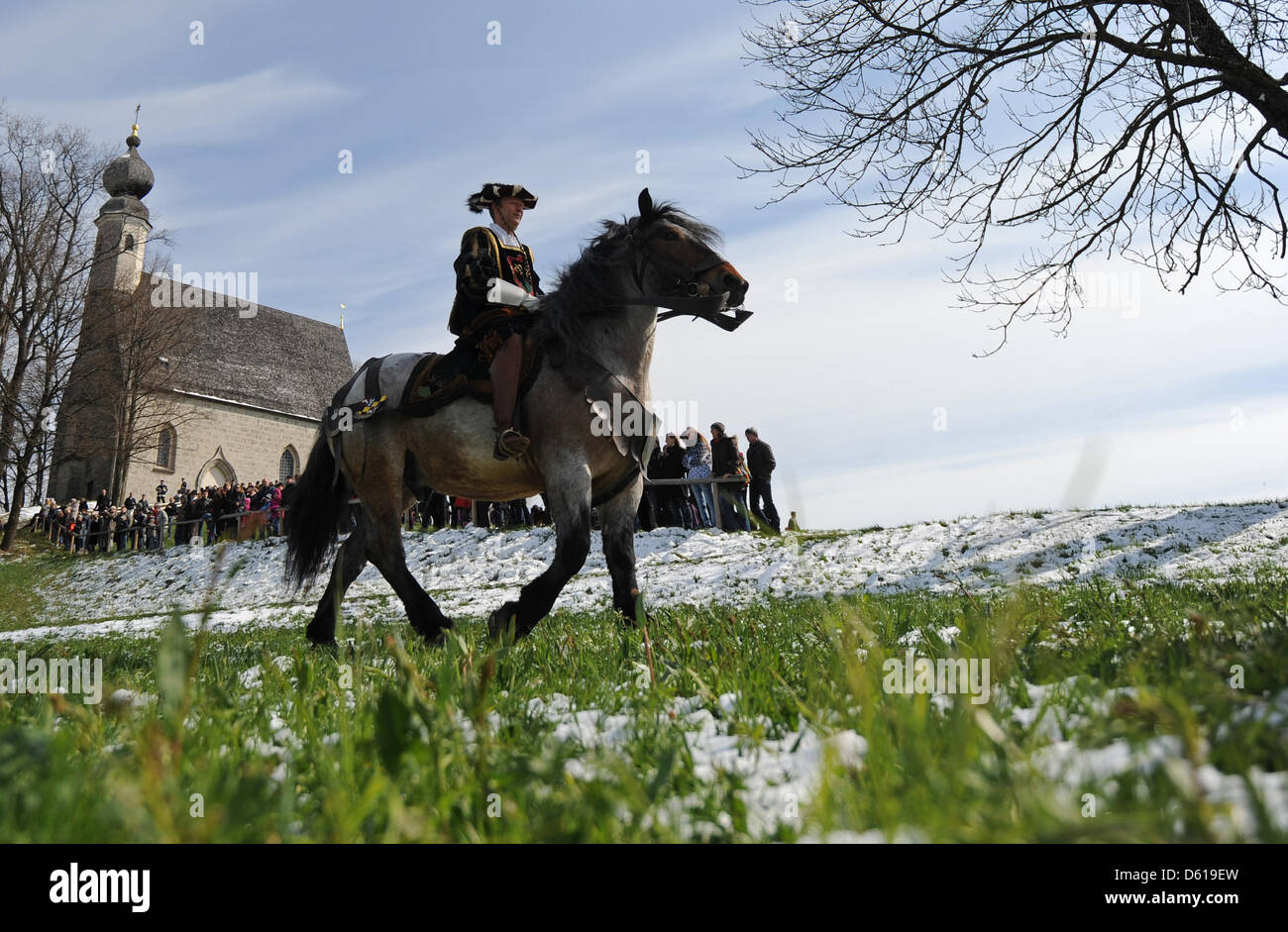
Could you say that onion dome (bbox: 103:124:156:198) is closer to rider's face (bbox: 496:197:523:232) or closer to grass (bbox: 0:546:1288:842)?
rider's face (bbox: 496:197:523:232)

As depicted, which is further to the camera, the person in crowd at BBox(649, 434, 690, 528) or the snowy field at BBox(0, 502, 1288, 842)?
the person in crowd at BBox(649, 434, 690, 528)

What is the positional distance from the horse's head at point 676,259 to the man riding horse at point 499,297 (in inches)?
34.0

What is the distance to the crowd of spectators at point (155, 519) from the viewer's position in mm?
29734

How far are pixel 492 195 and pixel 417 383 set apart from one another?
155cm

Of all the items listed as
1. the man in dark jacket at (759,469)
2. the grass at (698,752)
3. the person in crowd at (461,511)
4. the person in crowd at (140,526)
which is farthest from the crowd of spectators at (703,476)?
the person in crowd at (140,526)

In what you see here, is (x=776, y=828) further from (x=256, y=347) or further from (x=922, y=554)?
(x=256, y=347)

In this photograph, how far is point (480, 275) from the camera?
19.8 ft

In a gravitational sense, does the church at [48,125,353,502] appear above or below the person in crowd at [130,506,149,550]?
above

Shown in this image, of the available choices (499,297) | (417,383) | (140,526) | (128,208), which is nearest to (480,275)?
(499,297)

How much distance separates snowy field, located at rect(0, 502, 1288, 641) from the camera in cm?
1165

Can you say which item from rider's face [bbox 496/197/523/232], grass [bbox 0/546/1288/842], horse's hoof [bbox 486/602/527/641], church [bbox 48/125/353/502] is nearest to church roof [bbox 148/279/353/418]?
church [bbox 48/125/353/502]

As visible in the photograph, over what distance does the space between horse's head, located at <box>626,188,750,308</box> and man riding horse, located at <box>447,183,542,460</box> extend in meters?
0.86

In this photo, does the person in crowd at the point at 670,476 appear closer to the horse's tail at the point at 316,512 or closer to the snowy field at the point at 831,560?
the snowy field at the point at 831,560

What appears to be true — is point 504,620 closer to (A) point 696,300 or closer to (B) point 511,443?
(B) point 511,443
